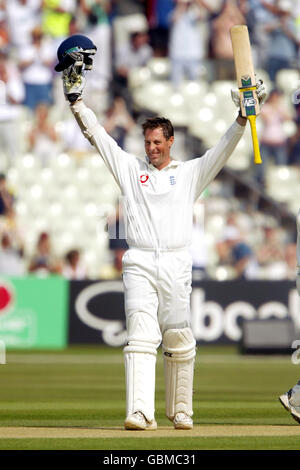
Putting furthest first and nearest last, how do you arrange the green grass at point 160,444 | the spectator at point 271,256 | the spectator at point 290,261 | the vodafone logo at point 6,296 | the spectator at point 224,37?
the spectator at point 224,37
the spectator at point 271,256
the spectator at point 290,261
the vodafone logo at point 6,296
the green grass at point 160,444

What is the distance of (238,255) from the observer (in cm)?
1986

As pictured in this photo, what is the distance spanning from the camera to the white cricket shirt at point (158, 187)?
8352mm

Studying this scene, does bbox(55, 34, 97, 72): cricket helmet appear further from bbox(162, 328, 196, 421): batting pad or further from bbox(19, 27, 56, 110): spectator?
bbox(19, 27, 56, 110): spectator

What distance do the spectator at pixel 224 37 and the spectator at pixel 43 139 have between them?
11.0 ft

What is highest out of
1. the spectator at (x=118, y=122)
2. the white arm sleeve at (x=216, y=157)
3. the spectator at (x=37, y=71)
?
the spectator at (x=37, y=71)

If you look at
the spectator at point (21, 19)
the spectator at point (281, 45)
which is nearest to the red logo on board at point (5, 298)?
the spectator at point (21, 19)

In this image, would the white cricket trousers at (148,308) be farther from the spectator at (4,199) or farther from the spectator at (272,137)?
the spectator at (272,137)

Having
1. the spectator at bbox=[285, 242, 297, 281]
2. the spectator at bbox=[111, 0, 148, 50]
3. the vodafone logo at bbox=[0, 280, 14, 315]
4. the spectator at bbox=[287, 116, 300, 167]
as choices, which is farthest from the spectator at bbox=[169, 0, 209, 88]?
the vodafone logo at bbox=[0, 280, 14, 315]

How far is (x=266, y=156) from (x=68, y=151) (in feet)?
11.1

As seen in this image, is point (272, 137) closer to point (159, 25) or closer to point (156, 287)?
point (159, 25)

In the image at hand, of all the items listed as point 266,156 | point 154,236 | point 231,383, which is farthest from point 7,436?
point 266,156

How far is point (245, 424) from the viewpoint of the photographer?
898cm

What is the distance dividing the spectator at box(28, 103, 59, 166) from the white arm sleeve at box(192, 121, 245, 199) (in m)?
12.8

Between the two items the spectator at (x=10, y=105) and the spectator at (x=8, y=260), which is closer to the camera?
the spectator at (x=8, y=260)
